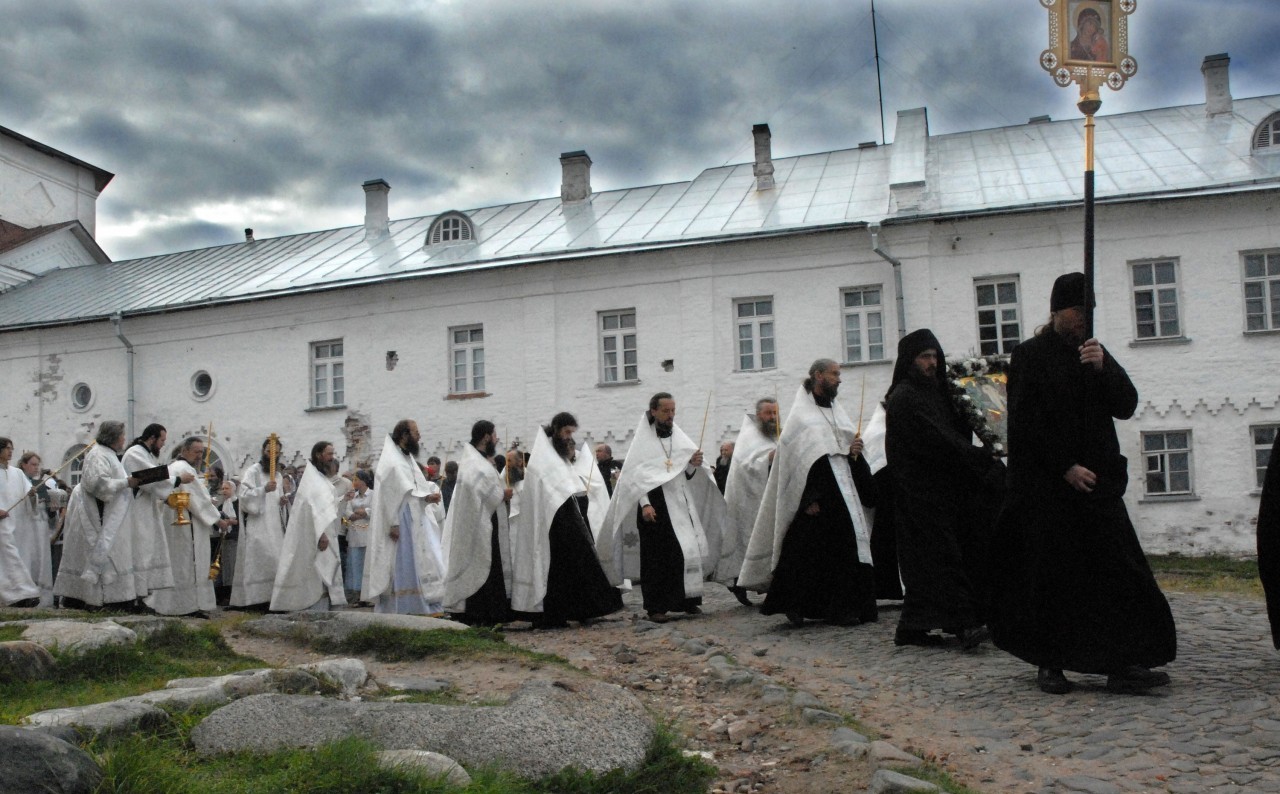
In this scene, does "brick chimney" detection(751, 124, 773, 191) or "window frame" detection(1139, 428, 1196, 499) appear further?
"brick chimney" detection(751, 124, 773, 191)

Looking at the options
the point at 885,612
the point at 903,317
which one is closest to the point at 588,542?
the point at 885,612

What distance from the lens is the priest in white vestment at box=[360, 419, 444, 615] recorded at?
11492mm

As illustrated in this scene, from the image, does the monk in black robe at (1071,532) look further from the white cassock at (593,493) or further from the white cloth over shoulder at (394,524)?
the white cloth over shoulder at (394,524)

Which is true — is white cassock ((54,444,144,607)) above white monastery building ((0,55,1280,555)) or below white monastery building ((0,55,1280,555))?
below

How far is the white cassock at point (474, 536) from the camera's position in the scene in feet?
35.0

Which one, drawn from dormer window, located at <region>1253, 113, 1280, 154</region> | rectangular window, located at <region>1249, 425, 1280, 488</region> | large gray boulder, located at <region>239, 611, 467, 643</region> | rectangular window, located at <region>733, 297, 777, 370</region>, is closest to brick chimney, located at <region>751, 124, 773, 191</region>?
rectangular window, located at <region>733, 297, 777, 370</region>

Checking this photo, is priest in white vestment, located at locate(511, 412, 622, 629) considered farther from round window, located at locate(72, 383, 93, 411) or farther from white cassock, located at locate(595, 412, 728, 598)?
round window, located at locate(72, 383, 93, 411)

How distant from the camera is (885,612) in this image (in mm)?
9711

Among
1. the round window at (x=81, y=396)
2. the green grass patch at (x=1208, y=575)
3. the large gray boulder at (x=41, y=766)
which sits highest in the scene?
the round window at (x=81, y=396)

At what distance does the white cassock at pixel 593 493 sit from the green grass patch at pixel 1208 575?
18.2ft

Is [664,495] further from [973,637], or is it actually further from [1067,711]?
[1067,711]

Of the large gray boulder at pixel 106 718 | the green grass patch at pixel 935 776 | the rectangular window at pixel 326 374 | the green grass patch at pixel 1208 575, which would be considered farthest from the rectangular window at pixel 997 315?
the large gray boulder at pixel 106 718

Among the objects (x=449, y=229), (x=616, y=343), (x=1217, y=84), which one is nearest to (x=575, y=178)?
(x=449, y=229)

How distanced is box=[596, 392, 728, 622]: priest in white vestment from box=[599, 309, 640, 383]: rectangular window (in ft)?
40.6
